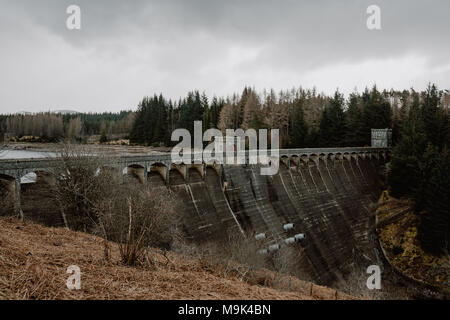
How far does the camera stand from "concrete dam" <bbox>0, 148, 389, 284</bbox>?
22.8m

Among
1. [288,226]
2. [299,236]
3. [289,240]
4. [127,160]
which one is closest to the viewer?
[127,160]

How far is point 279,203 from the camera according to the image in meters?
31.8

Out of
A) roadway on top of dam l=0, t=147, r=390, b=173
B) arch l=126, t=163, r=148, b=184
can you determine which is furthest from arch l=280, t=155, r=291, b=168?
arch l=126, t=163, r=148, b=184

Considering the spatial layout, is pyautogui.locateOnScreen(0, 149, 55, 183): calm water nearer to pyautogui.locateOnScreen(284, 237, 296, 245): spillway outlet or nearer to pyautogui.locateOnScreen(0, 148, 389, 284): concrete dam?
pyautogui.locateOnScreen(0, 148, 389, 284): concrete dam

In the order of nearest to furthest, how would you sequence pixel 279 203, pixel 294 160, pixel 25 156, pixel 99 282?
pixel 99 282, pixel 279 203, pixel 294 160, pixel 25 156

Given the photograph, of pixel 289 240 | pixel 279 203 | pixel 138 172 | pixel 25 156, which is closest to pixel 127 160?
pixel 138 172

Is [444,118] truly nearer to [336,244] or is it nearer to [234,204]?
[336,244]

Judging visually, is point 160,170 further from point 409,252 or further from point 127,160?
point 409,252

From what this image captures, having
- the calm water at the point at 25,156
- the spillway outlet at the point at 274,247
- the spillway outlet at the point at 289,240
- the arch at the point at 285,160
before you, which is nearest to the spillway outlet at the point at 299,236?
the spillway outlet at the point at 289,240

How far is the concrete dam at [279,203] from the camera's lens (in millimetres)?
22828

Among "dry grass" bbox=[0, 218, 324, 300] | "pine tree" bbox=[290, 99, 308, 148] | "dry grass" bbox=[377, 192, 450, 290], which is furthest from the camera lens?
"pine tree" bbox=[290, 99, 308, 148]

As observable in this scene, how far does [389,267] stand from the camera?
32312 millimetres

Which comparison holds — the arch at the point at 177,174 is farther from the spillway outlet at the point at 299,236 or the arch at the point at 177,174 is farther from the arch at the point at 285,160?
the arch at the point at 285,160
